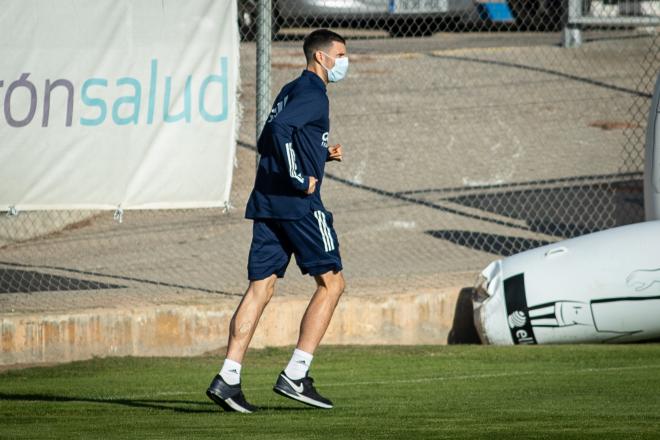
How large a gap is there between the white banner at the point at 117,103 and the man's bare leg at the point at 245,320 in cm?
275

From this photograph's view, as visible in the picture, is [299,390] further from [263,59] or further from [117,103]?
[263,59]

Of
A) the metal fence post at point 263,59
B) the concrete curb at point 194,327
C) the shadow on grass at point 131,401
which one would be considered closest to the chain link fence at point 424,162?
the metal fence post at point 263,59

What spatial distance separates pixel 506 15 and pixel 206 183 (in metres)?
12.1

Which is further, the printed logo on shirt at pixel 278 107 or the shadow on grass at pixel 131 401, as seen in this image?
the shadow on grass at pixel 131 401

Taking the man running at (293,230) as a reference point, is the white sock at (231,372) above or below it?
below

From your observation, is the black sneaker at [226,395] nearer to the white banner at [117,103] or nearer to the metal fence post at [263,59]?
the white banner at [117,103]

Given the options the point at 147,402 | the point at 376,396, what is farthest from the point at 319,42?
the point at 147,402

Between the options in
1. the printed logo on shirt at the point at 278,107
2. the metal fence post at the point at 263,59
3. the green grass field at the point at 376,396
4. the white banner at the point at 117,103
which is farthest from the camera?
the metal fence post at the point at 263,59

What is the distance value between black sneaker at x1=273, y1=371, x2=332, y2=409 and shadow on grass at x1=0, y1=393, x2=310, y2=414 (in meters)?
0.17

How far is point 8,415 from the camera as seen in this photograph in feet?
21.9

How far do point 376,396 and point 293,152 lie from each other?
163cm

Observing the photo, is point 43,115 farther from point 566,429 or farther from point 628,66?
point 628,66

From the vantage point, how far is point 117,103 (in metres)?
9.16

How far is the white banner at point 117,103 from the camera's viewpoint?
356 inches
